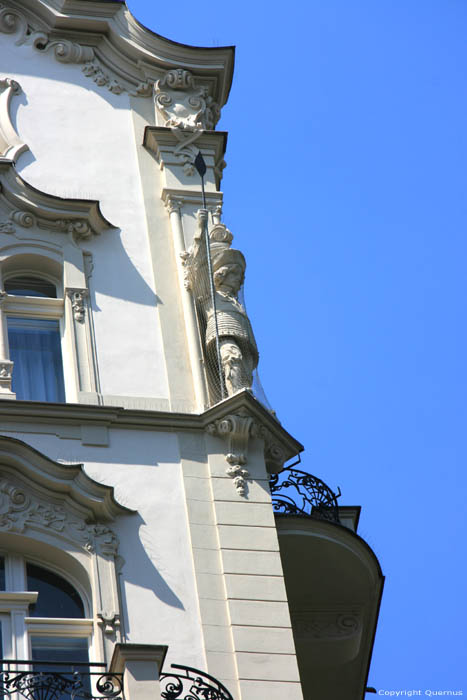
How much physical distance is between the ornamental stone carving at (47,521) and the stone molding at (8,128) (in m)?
5.32

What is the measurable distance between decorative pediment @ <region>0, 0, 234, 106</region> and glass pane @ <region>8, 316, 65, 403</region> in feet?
14.3

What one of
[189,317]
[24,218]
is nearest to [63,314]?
[24,218]

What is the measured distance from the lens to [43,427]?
17.3 m

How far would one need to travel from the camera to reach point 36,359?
18594mm

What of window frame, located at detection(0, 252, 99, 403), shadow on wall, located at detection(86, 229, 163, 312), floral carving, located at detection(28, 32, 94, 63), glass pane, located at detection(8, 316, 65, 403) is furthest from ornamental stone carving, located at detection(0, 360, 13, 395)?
floral carving, located at detection(28, 32, 94, 63)

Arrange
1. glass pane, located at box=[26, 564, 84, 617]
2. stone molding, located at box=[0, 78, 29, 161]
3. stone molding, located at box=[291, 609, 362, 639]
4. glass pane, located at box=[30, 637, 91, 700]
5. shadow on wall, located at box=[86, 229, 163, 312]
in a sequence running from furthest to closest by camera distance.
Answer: stone molding, located at box=[0, 78, 29, 161]
shadow on wall, located at box=[86, 229, 163, 312]
stone molding, located at box=[291, 609, 362, 639]
glass pane, located at box=[26, 564, 84, 617]
glass pane, located at box=[30, 637, 91, 700]

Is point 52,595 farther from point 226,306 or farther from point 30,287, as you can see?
point 30,287

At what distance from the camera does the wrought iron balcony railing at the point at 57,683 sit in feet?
45.9

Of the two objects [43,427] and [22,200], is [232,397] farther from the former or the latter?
[22,200]

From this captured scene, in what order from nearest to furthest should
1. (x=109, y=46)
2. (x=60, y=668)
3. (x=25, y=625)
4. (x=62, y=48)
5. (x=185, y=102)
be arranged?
(x=60, y=668)
(x=25, y=625)
(x=185, y=102)
(x=62, y=48)
(x=109, y=46)

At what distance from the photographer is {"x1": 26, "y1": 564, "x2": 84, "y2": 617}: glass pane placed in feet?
52.8

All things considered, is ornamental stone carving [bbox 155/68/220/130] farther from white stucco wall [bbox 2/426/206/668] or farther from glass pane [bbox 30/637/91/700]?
glass pane [bbox 30/637/91/700]

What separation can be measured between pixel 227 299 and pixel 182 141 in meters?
3.01

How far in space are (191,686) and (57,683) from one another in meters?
1.29
